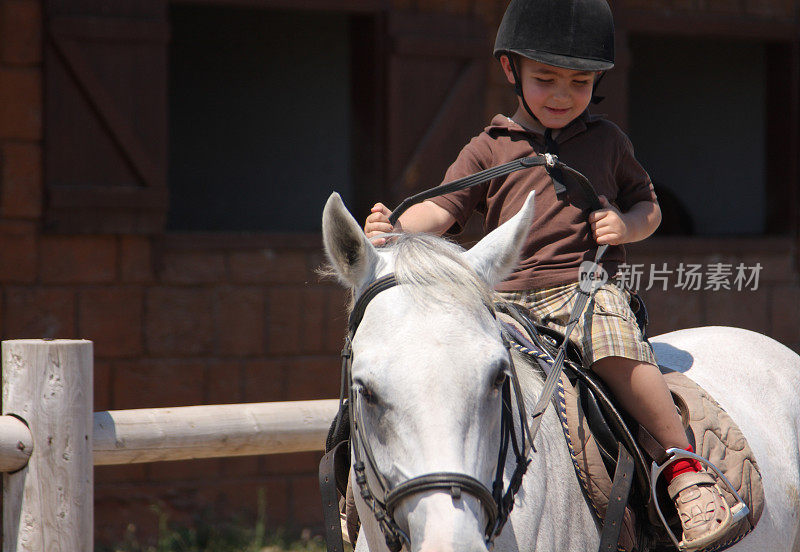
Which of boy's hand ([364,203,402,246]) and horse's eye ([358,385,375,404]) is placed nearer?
horse's eye ([358,385,375,404])

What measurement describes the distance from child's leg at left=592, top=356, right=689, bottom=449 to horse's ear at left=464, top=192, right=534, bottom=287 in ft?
1.42

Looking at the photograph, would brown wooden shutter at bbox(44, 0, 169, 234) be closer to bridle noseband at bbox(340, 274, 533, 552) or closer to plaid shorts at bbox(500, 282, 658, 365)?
plaid shorts at bbox(500, 282, 658, 365)

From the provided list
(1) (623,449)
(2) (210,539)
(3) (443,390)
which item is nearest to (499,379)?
(3) (443,390)

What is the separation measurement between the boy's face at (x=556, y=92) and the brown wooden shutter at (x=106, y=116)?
3002 mm

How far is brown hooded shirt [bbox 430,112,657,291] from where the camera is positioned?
8.21ft

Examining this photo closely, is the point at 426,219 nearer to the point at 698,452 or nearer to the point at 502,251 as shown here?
the point at 502,251

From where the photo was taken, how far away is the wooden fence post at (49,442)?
2729mm

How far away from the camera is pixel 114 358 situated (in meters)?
5.08

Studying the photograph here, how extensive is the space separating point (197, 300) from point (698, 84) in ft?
16.2

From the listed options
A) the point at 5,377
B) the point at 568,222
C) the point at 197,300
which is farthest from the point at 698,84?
the point at 5,377

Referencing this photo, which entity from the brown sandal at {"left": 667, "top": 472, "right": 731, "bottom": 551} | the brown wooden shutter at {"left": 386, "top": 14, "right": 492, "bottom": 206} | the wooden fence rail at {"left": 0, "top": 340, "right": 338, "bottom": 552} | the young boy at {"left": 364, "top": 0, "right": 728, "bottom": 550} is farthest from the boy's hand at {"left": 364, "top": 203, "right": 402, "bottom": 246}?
the brown wooden shutter at {"left": 386, "top": 14, "right": 492, "bottom": 206}

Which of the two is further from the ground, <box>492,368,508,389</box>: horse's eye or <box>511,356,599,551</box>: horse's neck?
<box>492,368,508,389</box>: horse's eye

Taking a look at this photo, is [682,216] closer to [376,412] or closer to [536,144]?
[536,144]

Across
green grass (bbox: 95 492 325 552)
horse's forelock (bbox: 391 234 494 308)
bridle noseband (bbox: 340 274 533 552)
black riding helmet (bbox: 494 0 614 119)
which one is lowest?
green grass (bbox: 95 492 325 552)
